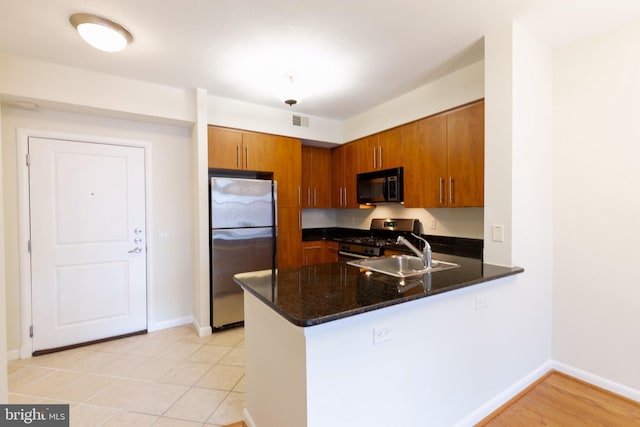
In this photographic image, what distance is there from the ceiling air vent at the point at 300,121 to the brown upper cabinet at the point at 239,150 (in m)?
0.41

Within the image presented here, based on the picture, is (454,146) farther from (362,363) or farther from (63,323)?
(63,323)

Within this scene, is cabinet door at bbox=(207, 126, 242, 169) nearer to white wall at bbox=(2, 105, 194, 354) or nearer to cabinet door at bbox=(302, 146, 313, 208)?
A: white wall at bbox=(2, 105, 194, 354)

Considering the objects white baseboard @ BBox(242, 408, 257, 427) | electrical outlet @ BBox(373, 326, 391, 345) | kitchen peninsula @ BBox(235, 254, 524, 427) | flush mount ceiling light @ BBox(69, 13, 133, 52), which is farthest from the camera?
flush mount ceiling light @ BBox(69, 13, 133, 52)

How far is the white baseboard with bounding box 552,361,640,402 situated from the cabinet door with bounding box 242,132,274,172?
3411 mm

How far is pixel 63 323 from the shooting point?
282 centimetres

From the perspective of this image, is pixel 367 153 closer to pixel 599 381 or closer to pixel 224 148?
pixel 224 148

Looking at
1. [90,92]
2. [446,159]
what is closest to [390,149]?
[446,159]

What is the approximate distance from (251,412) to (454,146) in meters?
2.69

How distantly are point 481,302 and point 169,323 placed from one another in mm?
3244

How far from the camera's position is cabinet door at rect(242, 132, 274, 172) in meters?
3.46

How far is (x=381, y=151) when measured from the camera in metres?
3.55

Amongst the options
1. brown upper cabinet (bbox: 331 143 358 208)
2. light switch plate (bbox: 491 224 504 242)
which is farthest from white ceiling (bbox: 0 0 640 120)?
light switch plate (bbox: 491 224 504 242)

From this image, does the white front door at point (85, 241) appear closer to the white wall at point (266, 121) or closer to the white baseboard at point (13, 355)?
the white baseboard at point (13, 355)

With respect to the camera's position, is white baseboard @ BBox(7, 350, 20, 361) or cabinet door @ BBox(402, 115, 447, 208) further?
cabinet door @ BBox(402, 115, 447, 208)
